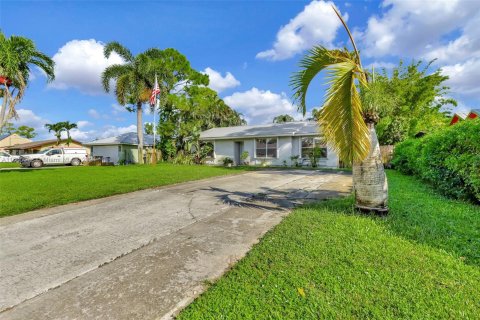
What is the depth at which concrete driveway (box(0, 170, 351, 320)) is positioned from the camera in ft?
7.80

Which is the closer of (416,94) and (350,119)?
(350,119)

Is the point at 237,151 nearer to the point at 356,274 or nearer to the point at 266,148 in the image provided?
the point at 266,148

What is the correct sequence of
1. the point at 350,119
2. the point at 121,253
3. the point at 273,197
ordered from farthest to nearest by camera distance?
the point at 273,197, the point at 350,119, the point at 121,253

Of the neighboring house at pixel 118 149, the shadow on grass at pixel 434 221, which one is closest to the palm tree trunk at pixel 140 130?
the neighboring house at pixel 118 149

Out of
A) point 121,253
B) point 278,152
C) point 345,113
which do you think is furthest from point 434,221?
point 278,152

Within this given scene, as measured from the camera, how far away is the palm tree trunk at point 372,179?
4379 millimetres

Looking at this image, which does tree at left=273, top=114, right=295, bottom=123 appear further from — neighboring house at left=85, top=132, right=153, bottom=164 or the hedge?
the hedge

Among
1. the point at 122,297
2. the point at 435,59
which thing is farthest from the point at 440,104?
the point at 122,297

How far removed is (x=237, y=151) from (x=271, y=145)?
3409mm

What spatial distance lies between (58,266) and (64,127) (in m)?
48.8

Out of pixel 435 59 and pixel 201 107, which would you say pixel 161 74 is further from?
pixel 435 59

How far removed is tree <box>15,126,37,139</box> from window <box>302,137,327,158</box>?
78464 mm

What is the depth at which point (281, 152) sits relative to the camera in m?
18.9

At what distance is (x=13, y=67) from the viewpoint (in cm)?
1141
